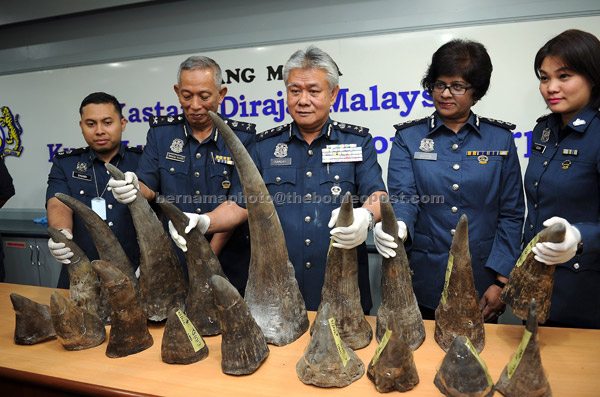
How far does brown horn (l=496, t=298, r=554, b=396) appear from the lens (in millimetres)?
1053

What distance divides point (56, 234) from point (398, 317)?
1353 millimetres

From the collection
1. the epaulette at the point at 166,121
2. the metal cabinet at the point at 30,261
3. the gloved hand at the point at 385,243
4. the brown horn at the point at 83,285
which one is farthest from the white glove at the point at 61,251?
the metal cabinet at the point at 30,261

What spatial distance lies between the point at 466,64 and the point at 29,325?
76.4 inches

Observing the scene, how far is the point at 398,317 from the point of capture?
1.34 meters

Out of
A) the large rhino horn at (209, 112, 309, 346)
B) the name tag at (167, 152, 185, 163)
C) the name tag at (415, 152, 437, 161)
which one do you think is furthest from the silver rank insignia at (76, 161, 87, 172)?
the name tag at (415, 152, 437, 161)

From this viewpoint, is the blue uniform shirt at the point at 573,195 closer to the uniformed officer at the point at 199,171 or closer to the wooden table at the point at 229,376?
the wooden table at the point at 229,376

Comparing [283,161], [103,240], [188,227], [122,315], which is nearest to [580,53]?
[283,161]

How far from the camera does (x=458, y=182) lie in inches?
71.7

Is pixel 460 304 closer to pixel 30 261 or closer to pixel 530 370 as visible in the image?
pixel 530 370

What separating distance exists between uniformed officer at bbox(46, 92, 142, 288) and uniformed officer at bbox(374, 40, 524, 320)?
147cm

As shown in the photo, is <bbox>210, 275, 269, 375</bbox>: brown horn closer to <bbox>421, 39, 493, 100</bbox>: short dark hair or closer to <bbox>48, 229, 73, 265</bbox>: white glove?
<bbox>48, 229, 73, 265</bbox>: white glove

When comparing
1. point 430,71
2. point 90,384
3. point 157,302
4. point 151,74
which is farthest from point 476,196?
point 151,74

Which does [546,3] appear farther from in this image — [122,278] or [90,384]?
[90,384]

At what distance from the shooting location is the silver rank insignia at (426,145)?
73.9 inches
